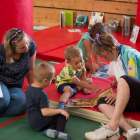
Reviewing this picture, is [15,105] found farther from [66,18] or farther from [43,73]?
[66,18]

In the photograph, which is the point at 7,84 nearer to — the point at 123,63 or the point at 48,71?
the point at 48,71

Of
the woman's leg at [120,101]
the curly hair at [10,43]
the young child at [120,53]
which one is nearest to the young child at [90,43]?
the young child at [120,53]

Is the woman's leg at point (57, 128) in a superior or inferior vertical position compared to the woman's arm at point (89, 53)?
inferior

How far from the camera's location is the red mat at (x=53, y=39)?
4476 mm

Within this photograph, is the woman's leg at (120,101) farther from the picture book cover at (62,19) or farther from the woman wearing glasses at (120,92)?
the picture book cover at (62,19)

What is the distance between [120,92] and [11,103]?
1.12 metres

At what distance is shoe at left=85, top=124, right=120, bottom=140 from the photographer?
1.83 meters

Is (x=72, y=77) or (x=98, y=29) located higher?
(x=98, y=29)

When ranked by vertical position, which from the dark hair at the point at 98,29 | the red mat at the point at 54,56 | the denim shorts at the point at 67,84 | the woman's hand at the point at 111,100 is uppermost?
the dark hair at the point at 98,29

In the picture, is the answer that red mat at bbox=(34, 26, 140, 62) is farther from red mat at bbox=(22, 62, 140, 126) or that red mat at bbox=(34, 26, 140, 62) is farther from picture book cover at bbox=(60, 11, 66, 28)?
red mat at bbox=(22, 62, 140, 126)

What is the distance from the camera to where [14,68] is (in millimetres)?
2512

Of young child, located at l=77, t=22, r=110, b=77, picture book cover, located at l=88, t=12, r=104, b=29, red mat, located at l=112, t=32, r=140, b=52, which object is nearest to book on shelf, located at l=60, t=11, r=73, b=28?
picture book cover, located at l=88, t=12, r=104, b=29

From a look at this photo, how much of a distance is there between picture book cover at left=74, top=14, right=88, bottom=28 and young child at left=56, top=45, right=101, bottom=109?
12.8 feet

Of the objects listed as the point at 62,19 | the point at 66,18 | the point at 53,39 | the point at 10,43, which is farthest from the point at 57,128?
the point at 66,18
